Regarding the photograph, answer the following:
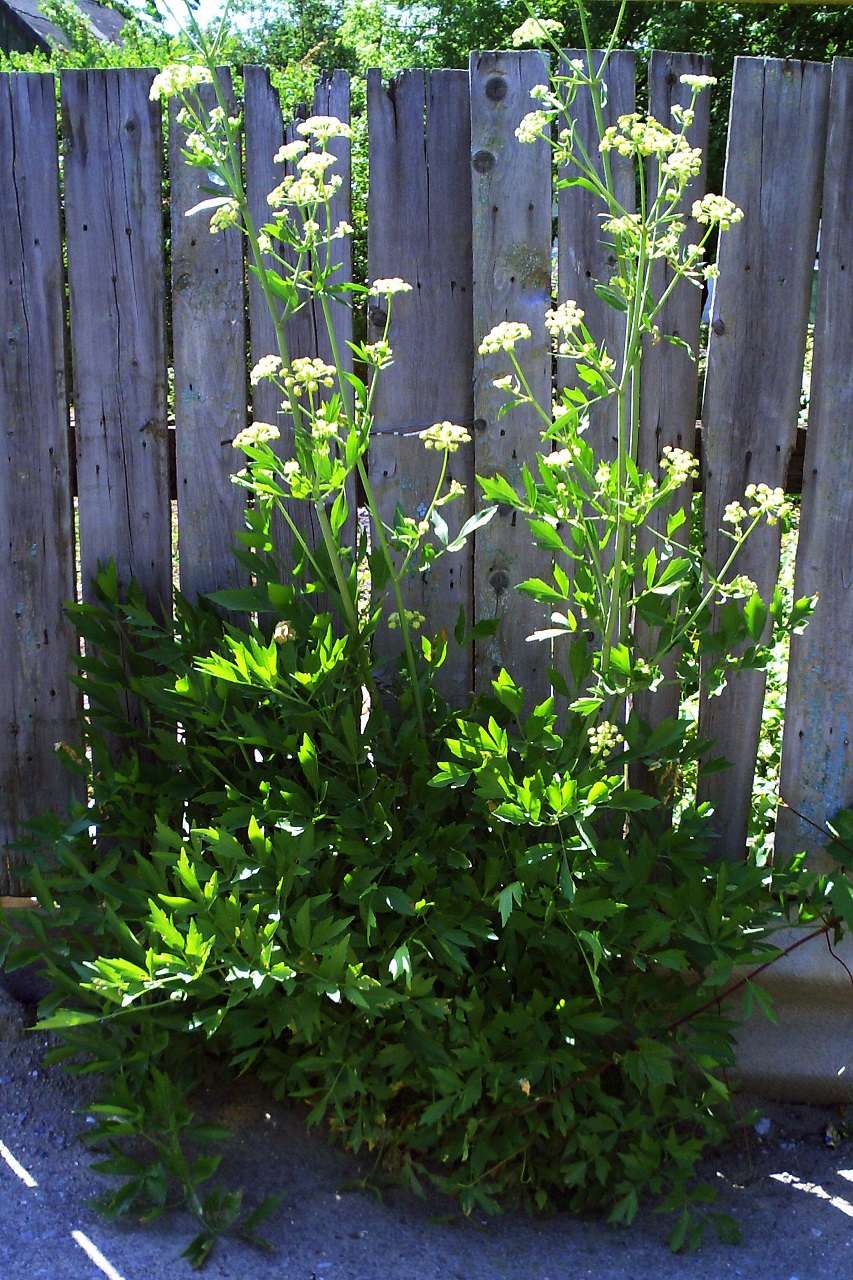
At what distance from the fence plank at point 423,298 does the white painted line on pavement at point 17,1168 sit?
1.44m

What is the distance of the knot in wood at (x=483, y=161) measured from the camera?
99.7 inches

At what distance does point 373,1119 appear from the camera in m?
2.41

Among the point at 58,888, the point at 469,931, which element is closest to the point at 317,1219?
the point at 469,931

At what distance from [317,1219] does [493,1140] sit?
418 millimetres

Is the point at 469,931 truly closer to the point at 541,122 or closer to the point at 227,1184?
the point at 227,1184

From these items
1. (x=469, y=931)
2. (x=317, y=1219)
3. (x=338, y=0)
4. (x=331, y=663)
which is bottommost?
(x=317, y=1219)

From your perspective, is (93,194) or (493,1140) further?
(93,194)

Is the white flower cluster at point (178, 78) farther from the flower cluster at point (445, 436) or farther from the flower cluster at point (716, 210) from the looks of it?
the flower cluster at point (716, 210)

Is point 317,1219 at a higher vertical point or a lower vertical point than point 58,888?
lower

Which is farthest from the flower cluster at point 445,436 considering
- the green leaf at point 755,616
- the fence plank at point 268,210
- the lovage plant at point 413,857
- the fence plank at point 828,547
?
the fence plank at point 828,547

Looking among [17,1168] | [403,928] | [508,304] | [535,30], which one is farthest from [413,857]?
[535,30]

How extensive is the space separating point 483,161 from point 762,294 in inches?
28.5

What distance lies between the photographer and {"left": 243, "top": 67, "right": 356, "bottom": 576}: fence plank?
8.25ft

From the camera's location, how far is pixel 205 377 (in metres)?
2.66
